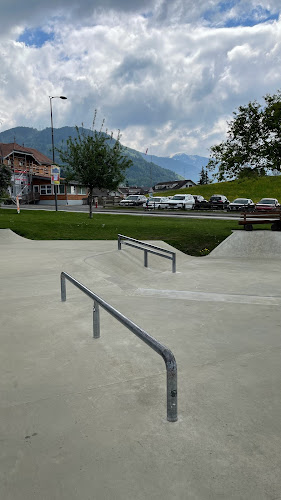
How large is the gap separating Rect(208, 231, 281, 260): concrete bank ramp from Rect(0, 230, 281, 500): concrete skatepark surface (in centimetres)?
720

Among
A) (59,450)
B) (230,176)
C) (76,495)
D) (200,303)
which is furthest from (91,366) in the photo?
(230,176)

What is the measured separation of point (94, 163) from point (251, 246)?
13.2 metres

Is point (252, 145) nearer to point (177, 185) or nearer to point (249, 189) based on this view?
point (249, 189)

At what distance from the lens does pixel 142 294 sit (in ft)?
26.8

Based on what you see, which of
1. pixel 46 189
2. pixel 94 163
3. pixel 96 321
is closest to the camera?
pixel 96 321

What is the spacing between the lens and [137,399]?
372 cm

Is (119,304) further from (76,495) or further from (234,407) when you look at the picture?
(76,495)

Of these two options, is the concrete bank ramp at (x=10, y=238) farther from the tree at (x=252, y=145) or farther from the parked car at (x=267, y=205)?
the parked car at (x=267, y=205)

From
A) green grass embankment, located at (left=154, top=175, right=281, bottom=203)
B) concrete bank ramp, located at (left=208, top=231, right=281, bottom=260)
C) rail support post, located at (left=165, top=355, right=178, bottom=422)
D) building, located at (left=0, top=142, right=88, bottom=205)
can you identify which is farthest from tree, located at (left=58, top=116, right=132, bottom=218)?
green grass embankment, located at (left=154, top=175, right=281, bottom=203)

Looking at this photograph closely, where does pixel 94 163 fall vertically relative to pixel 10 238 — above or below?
above

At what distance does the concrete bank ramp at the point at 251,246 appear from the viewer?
14711 millimetres

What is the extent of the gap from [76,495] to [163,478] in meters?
0.60

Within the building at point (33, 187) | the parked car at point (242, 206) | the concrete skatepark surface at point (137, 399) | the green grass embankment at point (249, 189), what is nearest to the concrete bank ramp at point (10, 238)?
the concrete skatepark surface at point (137, 399)

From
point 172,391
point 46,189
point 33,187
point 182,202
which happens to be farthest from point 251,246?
point 33,187
